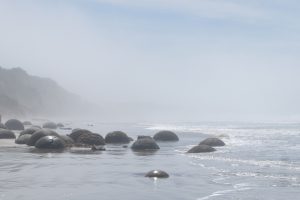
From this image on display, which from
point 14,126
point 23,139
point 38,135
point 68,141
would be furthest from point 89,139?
point 14,126

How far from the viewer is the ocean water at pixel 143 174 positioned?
2611 cm

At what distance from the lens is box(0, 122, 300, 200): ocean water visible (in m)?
26.1

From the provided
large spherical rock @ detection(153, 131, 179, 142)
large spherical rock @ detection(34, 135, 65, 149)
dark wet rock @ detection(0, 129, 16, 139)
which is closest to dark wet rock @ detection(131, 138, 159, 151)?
large spherical rock @ detection(34, 135, 65, 149)

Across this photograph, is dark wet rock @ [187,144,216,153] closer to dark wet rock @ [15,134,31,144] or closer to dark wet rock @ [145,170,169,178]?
dark wet rock @ [15,134,31,144]

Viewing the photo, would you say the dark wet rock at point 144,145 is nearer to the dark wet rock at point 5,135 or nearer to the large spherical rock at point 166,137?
the large spherical rock at point 166,137

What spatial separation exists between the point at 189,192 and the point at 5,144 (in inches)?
1305

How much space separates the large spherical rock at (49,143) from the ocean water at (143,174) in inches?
71.4

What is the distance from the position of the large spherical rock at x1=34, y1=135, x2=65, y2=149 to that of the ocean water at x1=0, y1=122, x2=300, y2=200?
1.81 meters

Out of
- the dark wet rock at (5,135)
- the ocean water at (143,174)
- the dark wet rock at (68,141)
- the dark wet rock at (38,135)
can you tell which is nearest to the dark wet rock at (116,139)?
the dark wet rock at (68,141)

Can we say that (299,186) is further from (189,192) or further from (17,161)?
(17,161)

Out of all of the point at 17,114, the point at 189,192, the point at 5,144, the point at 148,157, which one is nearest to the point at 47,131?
the point at 5,144

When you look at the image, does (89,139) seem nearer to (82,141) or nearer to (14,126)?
(82,141)

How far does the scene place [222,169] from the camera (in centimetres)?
3688

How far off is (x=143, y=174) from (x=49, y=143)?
779 inches
